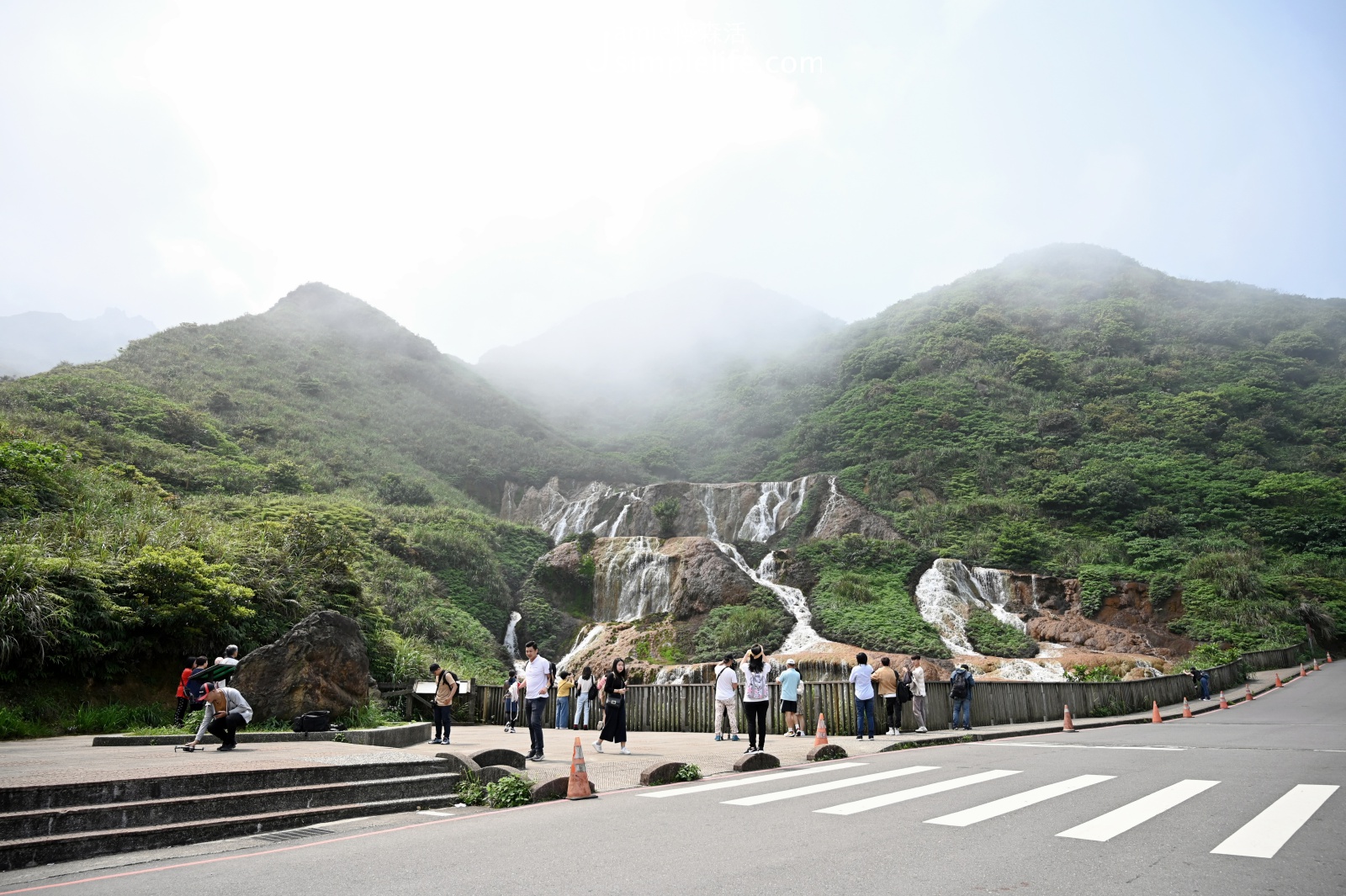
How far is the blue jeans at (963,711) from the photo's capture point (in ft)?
52.9

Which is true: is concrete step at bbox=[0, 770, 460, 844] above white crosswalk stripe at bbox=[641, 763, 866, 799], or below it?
above

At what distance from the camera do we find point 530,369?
121 metres

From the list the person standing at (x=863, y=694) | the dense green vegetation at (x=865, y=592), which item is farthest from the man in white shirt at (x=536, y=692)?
the dense green vegetation at (x=865, y=592)

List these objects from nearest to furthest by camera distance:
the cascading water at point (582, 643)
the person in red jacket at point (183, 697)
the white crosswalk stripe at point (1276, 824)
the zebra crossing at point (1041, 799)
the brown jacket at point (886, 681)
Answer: the white crosswalk stripe at point (1276, 824), the zebra crossing at point (1041, 799), the person in red jacket at point (183, 697), the brown jacket at point (886, 681), the cascading water at point (582, 643)

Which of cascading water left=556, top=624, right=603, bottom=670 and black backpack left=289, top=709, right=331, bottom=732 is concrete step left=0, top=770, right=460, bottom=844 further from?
cascading water left=556, top=624, right=603, bottom=670

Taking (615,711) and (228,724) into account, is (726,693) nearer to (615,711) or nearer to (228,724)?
(615,711)

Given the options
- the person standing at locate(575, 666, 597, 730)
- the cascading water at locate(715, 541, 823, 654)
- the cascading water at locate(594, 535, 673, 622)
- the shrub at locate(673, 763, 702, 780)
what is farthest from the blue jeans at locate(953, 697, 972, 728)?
the cascading water at locate(594, 535, 673, 622)

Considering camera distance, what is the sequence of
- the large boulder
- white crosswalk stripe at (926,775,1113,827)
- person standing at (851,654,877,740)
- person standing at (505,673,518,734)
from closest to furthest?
white crosswalk stripe at (926,775,1113,827)
the large boulder
person standing at (851,654,877,740)
person standing at (505,673,518,734)

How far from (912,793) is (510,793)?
444 centimetres

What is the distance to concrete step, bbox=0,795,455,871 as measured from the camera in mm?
5480

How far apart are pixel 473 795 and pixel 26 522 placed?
11944mm

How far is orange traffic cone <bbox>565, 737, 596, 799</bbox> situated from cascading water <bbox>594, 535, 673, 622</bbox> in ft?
90.0

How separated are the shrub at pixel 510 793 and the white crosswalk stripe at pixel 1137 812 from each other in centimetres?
534

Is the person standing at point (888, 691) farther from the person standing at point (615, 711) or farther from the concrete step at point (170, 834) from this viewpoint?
the concrete step at point (170, 834)
